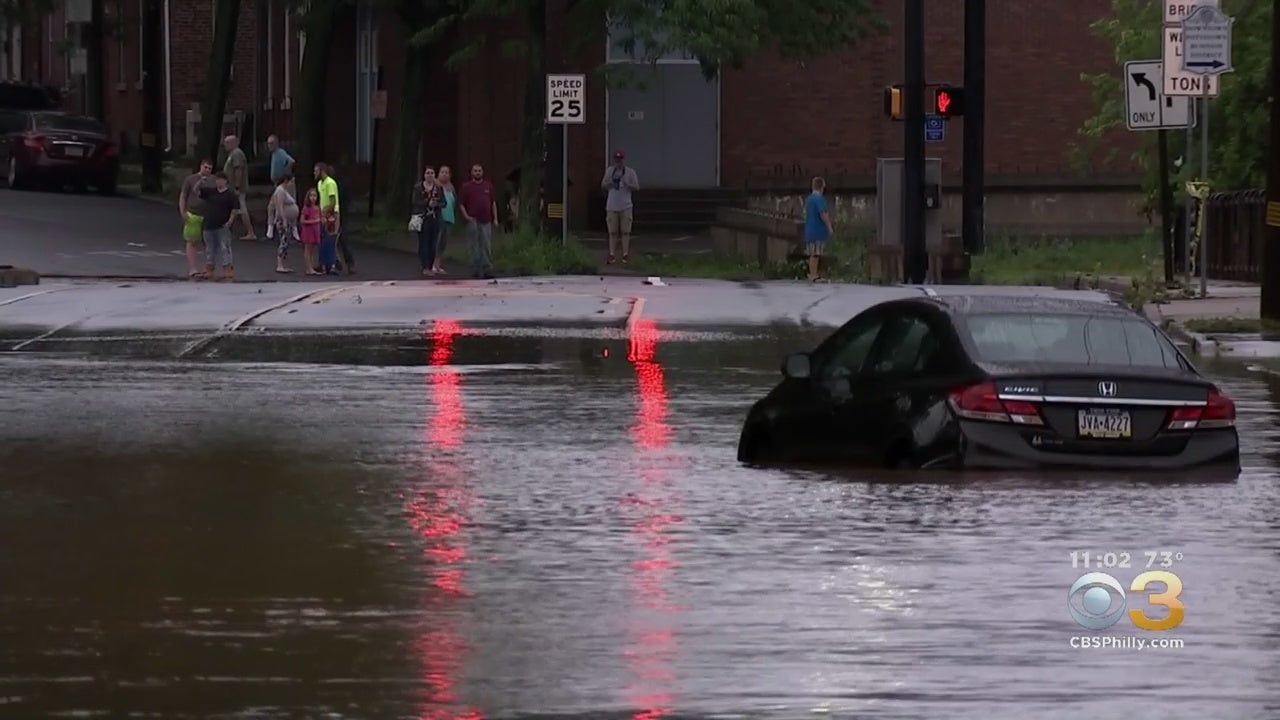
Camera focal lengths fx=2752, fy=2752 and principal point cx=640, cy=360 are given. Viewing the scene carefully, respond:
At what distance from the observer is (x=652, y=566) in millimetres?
11875

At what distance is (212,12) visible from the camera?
252ft

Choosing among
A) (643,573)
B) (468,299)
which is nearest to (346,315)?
(468,299)

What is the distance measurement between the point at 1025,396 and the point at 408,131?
37227 mm

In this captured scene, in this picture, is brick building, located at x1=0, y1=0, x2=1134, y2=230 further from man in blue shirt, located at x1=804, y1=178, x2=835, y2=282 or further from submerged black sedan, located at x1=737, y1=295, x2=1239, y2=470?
submerged black sedan, located at x1=737, y1=295, x2=1239, y2=470

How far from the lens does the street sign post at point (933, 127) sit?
3957 centimetres

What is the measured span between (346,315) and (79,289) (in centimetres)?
590

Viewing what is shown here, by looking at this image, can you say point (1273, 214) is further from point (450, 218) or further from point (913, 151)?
point (450, 218)

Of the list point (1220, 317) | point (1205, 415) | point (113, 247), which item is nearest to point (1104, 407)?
point (1205, 415)

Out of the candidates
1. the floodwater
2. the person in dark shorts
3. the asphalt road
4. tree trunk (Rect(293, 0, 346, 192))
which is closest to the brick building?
tree trunk (Rect(293, 0, 346, 192))

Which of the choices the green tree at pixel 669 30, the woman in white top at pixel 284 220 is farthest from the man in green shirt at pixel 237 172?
the green tree at pixel 669 30

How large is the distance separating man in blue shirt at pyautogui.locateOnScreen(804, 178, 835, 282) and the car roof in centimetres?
2355

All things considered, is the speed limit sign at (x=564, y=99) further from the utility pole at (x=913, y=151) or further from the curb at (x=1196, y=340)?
the curb at (x=1196, y=340)

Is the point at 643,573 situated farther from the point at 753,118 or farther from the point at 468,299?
the point at 753,118

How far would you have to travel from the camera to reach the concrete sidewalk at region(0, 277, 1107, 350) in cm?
2912
